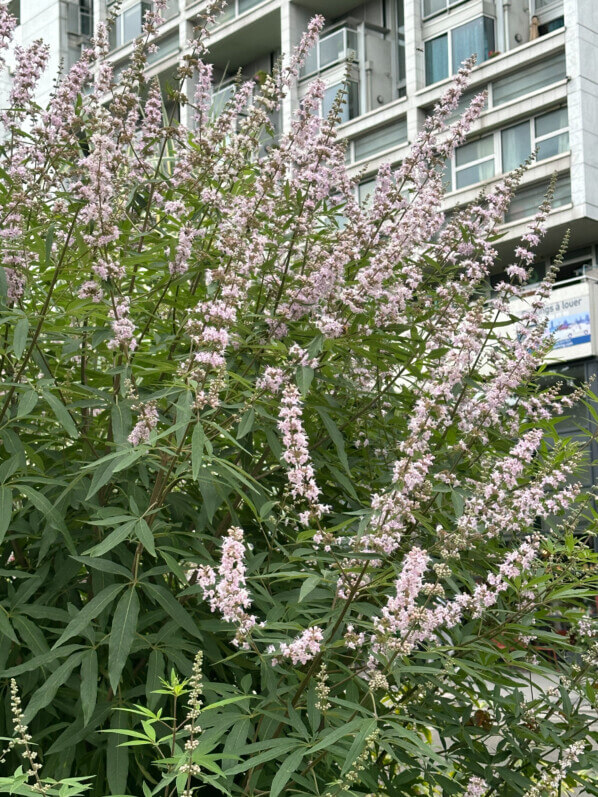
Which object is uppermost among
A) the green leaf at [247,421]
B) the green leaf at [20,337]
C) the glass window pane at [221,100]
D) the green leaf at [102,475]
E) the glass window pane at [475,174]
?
the glass window pane at [475,174]

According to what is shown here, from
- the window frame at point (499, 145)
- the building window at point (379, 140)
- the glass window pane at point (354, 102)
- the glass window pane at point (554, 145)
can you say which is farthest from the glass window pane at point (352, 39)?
the glass window pane at point (554, 145)

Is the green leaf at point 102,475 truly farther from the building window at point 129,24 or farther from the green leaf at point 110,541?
the building window at point 129,24

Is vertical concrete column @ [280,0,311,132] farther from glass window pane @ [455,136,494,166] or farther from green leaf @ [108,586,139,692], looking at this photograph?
green leaf @ [108,586,139,692]

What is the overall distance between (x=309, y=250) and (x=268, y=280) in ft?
1.12

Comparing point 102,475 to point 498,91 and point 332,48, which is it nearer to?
point 498,91

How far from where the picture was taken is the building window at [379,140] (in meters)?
26.5

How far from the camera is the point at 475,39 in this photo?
25.1m

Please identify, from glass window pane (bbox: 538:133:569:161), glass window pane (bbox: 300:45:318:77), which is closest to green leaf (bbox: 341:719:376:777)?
glass window pane (bbox: 538:133:569:161)

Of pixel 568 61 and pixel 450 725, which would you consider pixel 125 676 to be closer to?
pixel 450 725

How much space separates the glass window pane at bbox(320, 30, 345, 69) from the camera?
27.7 meters

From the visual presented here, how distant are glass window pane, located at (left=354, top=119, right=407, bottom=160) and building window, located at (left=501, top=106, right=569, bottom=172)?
2.93 meters

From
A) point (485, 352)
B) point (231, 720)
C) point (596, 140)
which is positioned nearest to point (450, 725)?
point (231, 720)

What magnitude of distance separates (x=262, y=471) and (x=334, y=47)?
2610 cm

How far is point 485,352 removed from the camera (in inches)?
176
